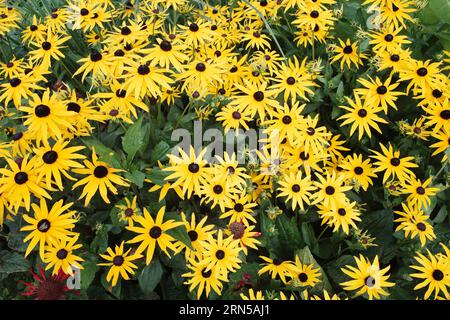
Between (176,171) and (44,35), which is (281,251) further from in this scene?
(44,35)

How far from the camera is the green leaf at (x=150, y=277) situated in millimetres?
1453

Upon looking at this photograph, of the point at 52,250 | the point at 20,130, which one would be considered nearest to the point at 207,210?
the point at 52,250

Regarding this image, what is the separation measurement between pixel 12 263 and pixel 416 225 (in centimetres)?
150

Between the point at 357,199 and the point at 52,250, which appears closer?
the point at 52,250

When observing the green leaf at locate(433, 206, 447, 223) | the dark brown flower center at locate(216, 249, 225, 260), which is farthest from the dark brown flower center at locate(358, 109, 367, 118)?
the dark brown flower center at locate(216, 249, 225, 260)

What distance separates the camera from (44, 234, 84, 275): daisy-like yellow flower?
53.2 inches

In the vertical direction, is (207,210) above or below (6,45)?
below

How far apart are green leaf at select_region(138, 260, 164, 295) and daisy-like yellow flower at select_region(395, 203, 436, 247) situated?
93 cm

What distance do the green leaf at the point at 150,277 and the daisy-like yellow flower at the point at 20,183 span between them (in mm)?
430

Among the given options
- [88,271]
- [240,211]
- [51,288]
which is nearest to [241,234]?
[240,211]

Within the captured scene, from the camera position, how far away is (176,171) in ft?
4.81

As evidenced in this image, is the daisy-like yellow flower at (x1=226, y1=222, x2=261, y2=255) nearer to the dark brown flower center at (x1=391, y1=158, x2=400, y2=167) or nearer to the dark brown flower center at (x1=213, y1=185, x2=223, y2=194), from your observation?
the dark brown flower center at (x1=213, y1=185, x2=223, y2=194)
